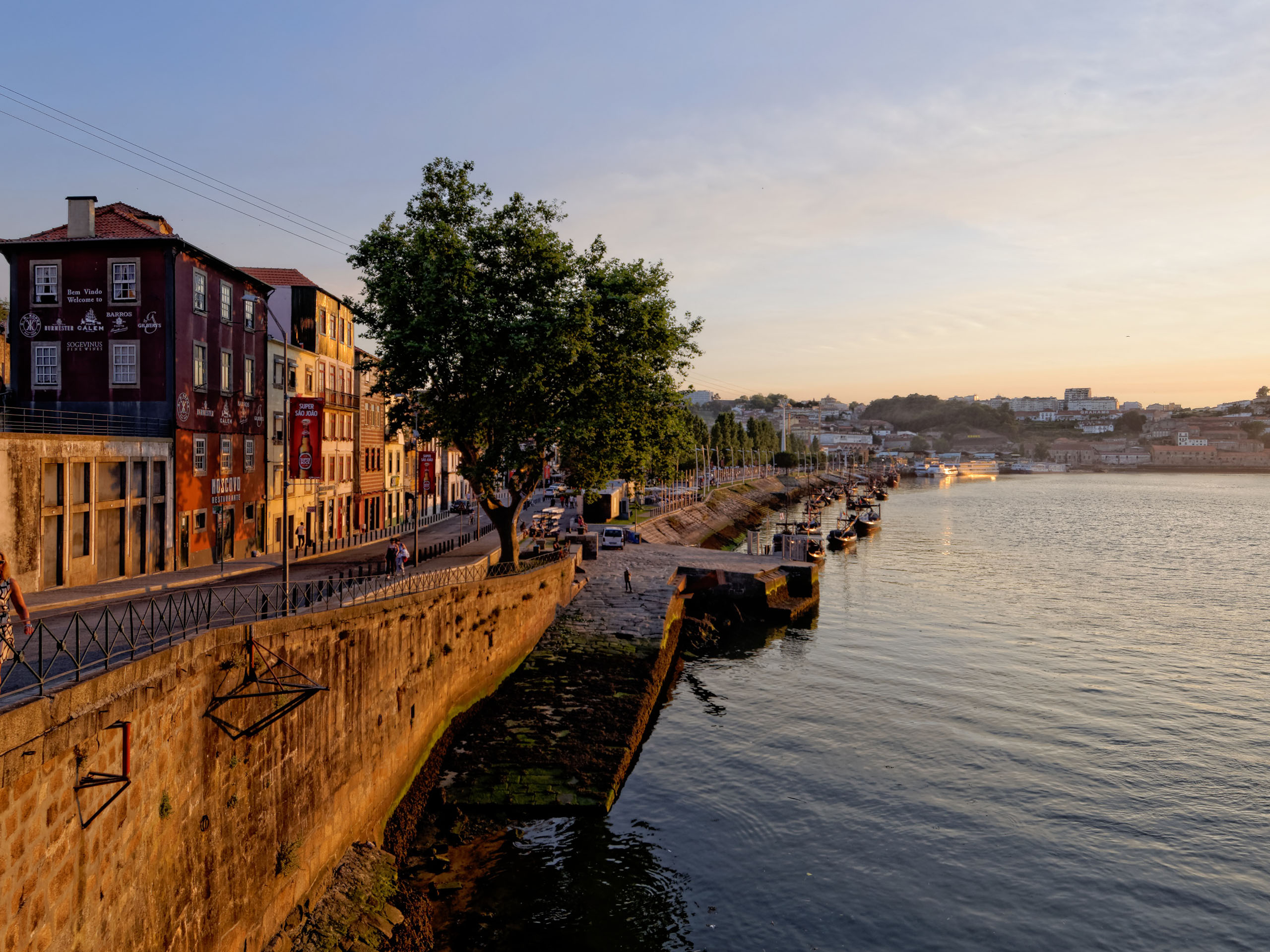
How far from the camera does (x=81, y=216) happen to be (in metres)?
38.9

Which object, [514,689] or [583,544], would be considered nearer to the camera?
[514,689]

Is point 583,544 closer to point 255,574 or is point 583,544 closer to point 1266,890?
point 255,574

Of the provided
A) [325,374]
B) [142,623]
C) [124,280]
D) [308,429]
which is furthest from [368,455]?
[142,623]

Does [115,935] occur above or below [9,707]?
below

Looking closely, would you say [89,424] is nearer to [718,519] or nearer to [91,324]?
[91,324]

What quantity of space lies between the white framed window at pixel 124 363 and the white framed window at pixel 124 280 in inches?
74.5

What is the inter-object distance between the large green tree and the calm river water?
12.9 meters

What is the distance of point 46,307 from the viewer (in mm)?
39469

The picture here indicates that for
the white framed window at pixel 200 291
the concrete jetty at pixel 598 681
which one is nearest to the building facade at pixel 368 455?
the concrete jetty at pixel 598 681

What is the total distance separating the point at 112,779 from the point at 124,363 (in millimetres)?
33315

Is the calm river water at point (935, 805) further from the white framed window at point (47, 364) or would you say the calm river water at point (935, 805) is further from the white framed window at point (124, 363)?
the white framed window at point (47, 364)

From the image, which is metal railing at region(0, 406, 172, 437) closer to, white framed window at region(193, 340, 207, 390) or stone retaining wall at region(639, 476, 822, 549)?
white framed window at region(193, 340, 207, 390)

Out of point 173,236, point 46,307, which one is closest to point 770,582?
point 173,236

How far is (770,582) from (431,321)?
28.3 meters
